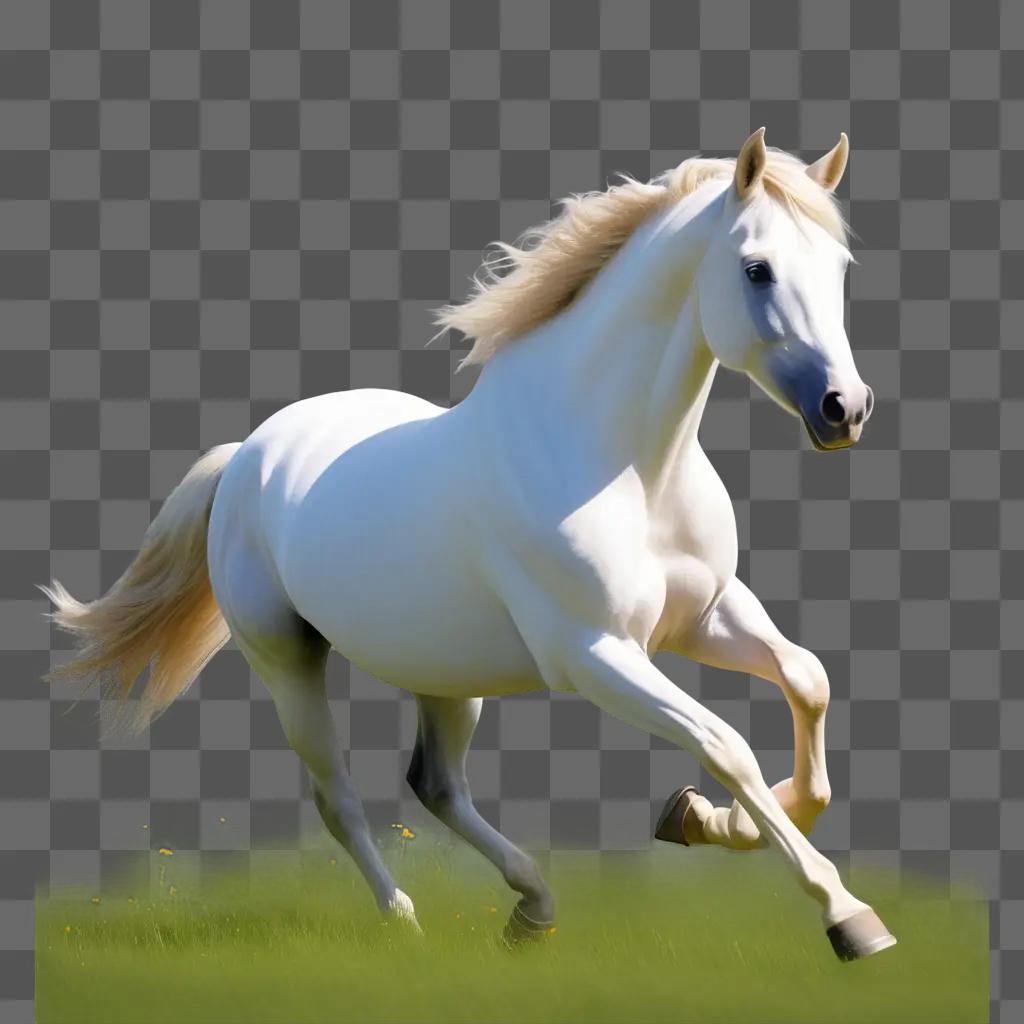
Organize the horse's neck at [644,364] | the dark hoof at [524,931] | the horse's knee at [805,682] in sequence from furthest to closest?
the dark hoof at [524,931], the horse's knee at [805,682], the horse's neck at [644,364]

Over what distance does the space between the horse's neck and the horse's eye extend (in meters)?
0.31

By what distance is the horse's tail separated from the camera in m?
9.85

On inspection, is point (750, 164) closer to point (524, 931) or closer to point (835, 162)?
point (835, 162)

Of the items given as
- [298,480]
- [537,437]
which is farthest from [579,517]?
[298,480]

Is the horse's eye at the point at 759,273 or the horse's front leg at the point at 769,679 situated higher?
the horse's eye at the point at 759,273

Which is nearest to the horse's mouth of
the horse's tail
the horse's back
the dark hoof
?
the horse's back

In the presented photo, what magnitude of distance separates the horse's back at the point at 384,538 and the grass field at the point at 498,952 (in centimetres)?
98

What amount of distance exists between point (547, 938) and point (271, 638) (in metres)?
1.50

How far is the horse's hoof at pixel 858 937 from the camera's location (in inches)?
299

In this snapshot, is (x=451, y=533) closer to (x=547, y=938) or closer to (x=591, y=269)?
(x=591, y=269)

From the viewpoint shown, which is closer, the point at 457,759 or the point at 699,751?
the point at 699,751

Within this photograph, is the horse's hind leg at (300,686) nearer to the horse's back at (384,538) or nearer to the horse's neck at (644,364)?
the horse's back at (384,538)

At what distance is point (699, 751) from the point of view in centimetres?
773

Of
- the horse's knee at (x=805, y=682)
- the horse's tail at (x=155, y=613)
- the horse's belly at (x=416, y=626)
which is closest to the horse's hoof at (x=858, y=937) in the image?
the horse's knee at (x=805, y=682)
